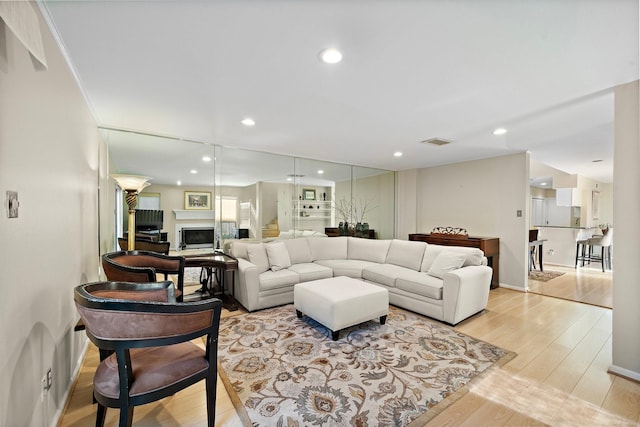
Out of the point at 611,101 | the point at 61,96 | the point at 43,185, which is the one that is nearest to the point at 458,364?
the point at 611,101

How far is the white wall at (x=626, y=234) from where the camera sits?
2.12 metres

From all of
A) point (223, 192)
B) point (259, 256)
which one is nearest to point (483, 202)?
point (259, 256)

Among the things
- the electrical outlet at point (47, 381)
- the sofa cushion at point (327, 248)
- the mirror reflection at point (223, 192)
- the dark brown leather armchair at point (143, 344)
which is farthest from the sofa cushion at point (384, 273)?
the electrical outlet at point (47, 381)

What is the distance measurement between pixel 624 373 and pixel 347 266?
293cm

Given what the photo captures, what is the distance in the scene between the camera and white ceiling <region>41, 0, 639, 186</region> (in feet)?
4.74

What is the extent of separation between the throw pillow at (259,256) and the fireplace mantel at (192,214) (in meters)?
0.92

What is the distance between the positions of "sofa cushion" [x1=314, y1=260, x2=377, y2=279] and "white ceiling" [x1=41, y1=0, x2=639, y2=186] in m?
2.06

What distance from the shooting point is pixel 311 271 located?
397 centimetres

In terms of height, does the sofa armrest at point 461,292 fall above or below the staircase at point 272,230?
below

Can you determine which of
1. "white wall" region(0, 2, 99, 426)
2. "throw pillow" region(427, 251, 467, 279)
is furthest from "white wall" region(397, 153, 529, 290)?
"white wall" region(0, 2, 99, 426)

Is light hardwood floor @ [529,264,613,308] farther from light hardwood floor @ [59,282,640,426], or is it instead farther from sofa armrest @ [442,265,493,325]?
sofa armrest @ [442,265,493,325]

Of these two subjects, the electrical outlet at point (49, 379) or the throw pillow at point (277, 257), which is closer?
the electrical outlet at point (49, 379)

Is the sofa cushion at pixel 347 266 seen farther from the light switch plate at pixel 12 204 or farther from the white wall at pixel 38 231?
the light switch plate at pixel 12 204

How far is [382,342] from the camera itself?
8.75 ft
